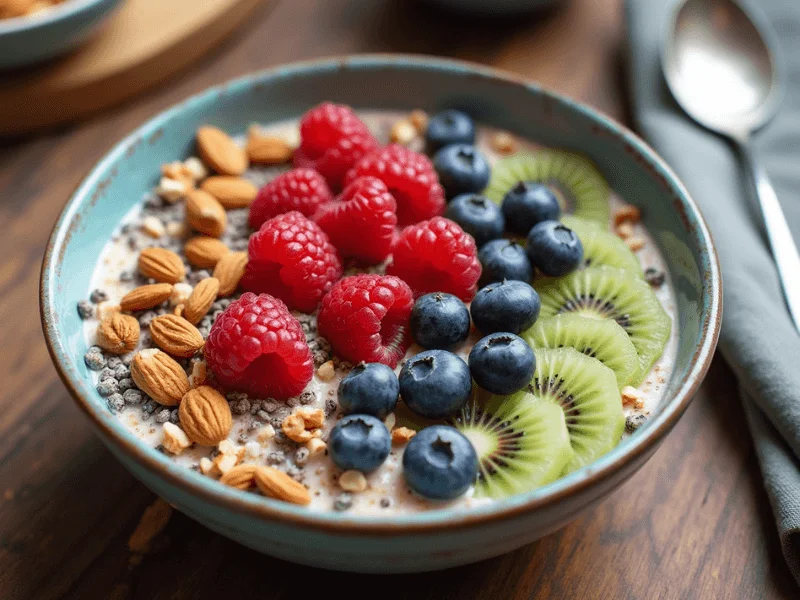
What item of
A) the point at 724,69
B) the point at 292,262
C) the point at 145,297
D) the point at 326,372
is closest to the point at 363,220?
the point at 292,262

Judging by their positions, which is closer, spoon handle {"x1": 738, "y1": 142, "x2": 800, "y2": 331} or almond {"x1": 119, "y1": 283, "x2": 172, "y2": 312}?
almond {"x1": 119, "y1": 283, "x2": 172, "y2": 312}

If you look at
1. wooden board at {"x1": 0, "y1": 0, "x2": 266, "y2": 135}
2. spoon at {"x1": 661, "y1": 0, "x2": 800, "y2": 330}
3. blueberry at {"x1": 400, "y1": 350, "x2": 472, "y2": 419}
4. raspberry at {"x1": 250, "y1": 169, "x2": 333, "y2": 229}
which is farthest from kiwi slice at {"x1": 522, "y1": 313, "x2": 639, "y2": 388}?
wooden board at {"x1": 0, "y1": 0, "x2": 266, "y2": 135}

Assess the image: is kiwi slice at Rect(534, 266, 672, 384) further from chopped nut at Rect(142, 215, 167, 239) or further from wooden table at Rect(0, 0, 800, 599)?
chopped nut at Rect(142, 215, 167, 239)

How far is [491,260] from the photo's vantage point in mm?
1136

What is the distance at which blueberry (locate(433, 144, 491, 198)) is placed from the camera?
1.26m

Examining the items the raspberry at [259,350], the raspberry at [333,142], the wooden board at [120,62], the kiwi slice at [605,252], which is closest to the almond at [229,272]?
the raspberry at [259,350]

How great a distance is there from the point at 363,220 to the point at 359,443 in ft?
1.10

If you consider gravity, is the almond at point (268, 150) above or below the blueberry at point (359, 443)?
above

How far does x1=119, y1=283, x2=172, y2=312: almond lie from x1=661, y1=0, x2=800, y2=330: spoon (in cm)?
107

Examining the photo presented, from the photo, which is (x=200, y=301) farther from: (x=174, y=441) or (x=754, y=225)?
(x=754, y=225)

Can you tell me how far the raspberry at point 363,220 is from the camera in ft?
3.64

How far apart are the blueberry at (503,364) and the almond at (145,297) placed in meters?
0.45

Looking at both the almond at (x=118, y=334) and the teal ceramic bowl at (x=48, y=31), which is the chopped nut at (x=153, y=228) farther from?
the teal ceramic bowl at (x=48, y=31)

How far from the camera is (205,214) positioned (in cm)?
121
